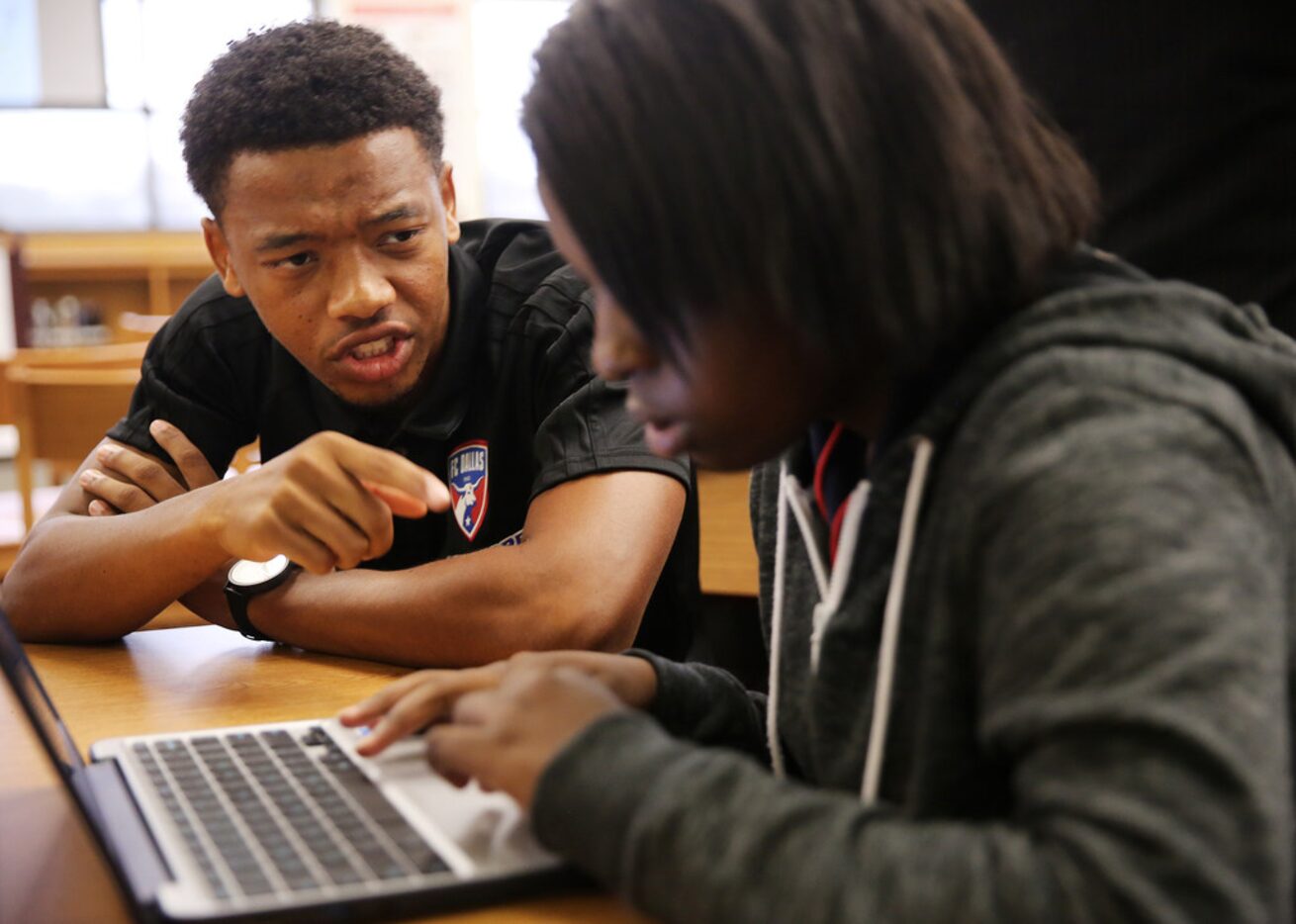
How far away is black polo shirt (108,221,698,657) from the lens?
1.46 m

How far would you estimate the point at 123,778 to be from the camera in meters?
0.84

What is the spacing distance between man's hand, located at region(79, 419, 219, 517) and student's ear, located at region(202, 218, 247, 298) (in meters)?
0.18

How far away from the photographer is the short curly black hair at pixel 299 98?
1432mm

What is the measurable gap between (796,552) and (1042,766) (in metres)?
0.41

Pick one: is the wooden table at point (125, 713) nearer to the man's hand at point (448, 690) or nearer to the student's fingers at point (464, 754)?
the student's fingers at point (464, 754)

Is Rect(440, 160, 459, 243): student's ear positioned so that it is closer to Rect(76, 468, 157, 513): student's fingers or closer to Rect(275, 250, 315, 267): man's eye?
Rect(275, 250, 315, 267): man's eye

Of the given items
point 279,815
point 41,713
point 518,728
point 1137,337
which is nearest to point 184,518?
point 41,713

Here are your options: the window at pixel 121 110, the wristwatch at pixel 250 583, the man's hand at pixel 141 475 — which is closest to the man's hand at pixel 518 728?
the wristwatch at pixel 250 583

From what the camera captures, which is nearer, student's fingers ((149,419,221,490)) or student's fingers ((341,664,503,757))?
student's fingers ((341,664,503,757))

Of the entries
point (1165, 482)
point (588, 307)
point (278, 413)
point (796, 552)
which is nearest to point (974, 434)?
point (1165, 482)

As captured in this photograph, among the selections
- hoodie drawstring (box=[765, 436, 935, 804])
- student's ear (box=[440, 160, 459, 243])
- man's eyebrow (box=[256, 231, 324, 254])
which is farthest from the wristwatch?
hoodie drawstring (box=[765, 436, 935, 804])

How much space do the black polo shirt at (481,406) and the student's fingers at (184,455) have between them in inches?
1.0

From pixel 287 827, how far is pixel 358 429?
3.02 feet

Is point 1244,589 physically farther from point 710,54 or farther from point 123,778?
point 123,778
